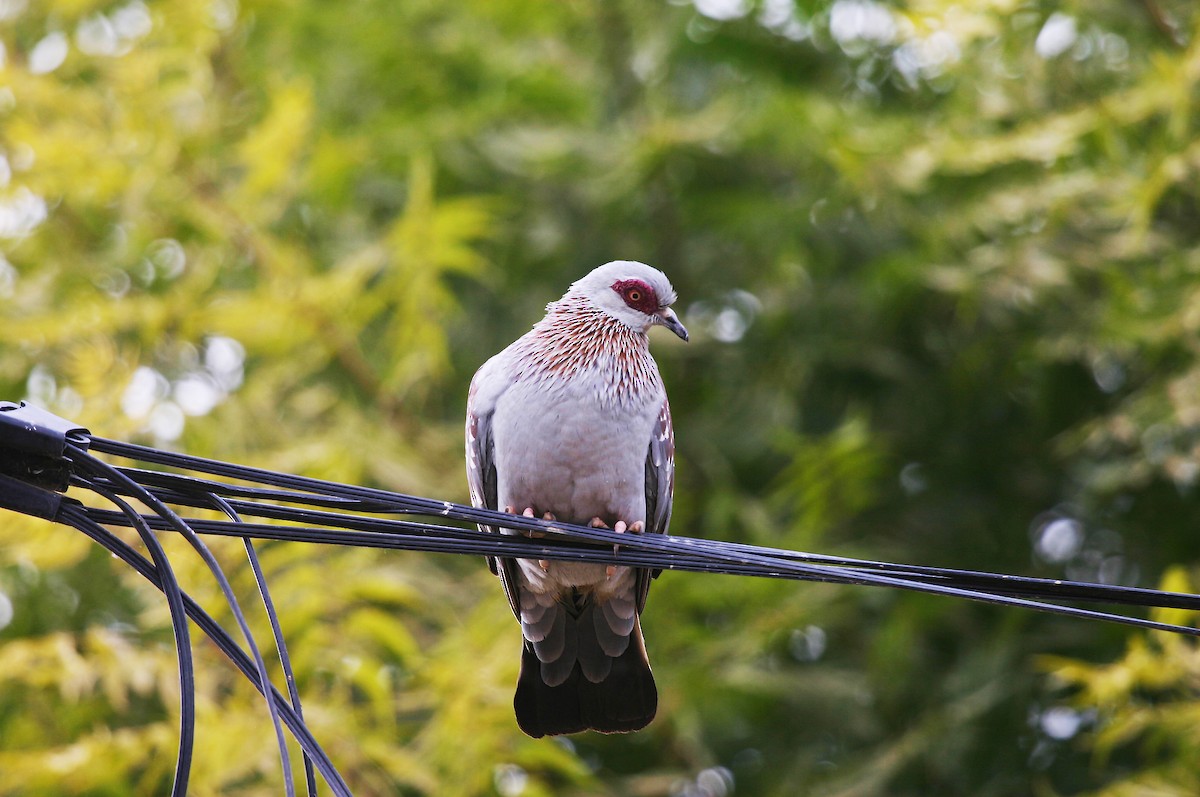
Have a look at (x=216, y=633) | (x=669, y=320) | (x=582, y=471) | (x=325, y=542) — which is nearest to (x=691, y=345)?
(x=669, y=320)

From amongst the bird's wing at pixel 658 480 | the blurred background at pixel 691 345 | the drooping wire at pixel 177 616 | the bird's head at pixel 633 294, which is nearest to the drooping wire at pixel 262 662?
the drooping wire at pixel 177 616

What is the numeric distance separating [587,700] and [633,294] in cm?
140

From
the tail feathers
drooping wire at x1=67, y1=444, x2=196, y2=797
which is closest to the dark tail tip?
the tail feathers

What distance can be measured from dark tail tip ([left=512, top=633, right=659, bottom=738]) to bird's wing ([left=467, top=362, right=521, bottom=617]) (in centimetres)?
26

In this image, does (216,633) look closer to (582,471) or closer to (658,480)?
(582,471)

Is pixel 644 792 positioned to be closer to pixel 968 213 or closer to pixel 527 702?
pixel 527 702

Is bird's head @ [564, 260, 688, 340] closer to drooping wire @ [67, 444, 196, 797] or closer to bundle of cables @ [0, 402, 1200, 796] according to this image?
bundle of cables @ [0, 402, 1200, 796]

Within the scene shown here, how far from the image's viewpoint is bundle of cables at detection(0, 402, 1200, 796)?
104 inches

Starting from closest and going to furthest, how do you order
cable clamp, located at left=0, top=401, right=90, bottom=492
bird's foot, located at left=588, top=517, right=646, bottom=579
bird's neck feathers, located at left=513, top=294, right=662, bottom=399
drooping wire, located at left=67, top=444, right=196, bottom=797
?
drooping wire, located at left=67, top=444, right=196, bottom=797 → cable clamp, located at left=0, top=401, right=90, bottom=492 → bird's foot, located at left=588, top=517, right=646, bottom=579 → bird's neck feathers, located at left=513, top=294, right=662, bottom=399

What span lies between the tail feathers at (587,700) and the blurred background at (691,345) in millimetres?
1532

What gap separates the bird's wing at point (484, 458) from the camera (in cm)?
417

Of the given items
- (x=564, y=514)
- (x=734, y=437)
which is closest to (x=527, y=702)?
(x=564, y=514)

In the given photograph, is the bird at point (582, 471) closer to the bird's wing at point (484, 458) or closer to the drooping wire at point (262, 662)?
the bird's wing at point (484, 458)

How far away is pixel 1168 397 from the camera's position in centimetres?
561
